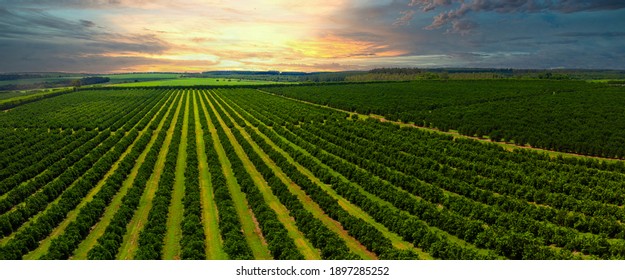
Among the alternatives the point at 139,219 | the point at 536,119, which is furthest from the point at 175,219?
the point at 536,119

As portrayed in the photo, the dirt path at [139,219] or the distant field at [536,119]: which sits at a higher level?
the distant field at [536,119]

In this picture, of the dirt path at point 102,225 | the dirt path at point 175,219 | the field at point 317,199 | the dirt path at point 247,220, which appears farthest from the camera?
the dirt path at point 102,225

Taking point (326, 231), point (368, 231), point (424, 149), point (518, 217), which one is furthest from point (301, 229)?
point (424, 149)

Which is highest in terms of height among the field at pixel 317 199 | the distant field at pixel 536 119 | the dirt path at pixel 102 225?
the distant field at pixel 536 119

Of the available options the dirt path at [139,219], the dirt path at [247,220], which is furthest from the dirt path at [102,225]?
the dirt path at [247,220]

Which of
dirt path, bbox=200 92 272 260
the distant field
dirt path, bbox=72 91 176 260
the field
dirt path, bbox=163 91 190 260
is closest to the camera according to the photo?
the field

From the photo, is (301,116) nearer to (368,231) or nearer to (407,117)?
(407,117)

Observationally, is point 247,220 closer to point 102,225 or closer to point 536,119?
point 102,225

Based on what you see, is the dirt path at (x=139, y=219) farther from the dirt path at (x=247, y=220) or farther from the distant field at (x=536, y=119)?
the distant field at (x=536, y=119)

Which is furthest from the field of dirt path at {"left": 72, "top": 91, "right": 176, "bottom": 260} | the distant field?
the distant field

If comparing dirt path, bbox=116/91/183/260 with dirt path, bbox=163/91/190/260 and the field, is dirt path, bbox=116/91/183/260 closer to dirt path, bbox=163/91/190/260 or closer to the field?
the field

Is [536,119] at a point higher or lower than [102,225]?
higher

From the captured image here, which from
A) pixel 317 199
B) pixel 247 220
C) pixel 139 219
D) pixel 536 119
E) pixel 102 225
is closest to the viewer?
pixel 102 225
